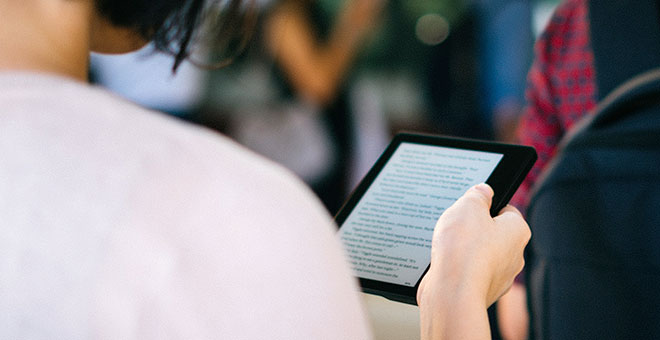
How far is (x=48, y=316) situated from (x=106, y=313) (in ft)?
0.07

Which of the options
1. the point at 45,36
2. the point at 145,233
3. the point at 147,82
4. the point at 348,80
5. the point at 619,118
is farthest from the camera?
the point at 348,80

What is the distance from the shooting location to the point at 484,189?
49 cm

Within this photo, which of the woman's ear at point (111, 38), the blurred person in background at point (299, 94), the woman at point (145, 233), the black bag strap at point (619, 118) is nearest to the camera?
the woman at point (145, 233)

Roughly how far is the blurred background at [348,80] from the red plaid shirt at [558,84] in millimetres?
1036

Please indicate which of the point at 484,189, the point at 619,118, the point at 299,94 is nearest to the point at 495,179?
the point at 484,189

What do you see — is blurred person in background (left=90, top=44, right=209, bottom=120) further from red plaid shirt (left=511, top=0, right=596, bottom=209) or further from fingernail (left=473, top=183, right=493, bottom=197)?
fingernail (left=473, top=183, right=493, bottom=197)

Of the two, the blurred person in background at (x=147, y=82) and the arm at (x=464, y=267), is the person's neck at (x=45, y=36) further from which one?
the blurred person in background at (x=147, y=82)

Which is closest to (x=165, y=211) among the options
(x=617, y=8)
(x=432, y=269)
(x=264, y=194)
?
(x=264, y=194)

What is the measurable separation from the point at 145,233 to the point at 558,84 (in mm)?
719

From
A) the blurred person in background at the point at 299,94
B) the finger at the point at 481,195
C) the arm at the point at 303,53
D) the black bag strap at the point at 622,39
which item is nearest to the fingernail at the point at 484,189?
the finger at the point at 481,195

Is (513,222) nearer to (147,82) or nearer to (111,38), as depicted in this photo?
(111,38)

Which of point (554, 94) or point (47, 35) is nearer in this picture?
point (47, 35)

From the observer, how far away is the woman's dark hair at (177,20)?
0.46 metres

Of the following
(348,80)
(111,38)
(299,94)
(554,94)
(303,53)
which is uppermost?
(111,38)
